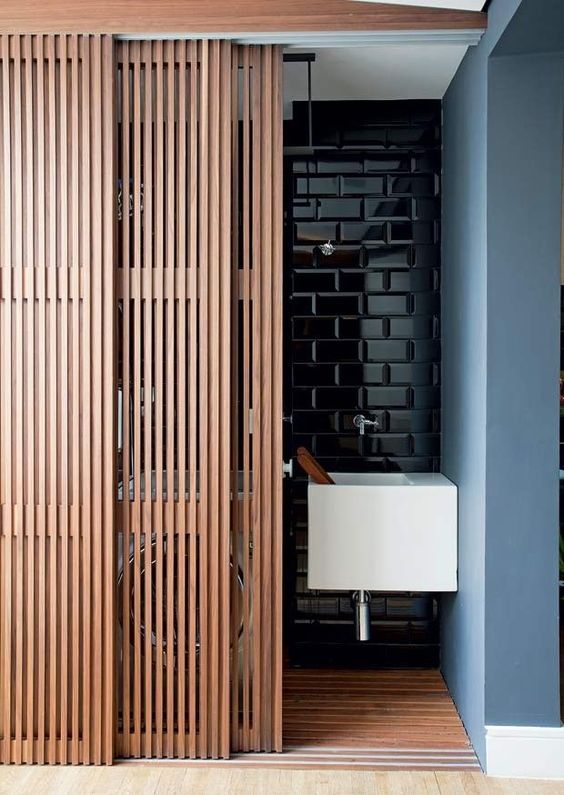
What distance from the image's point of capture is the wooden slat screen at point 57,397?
290 cm

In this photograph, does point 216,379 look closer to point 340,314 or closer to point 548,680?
point 340,314

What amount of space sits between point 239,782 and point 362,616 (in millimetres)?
1053

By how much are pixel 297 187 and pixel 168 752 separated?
2.44 m

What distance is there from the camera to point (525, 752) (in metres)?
2.80

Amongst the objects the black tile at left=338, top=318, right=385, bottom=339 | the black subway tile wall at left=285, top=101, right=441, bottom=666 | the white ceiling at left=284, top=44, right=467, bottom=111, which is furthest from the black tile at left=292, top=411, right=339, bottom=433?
the white ceiling at left=284, top=44, right=467, bottom=111

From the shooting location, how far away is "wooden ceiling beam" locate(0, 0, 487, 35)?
2.87 metres

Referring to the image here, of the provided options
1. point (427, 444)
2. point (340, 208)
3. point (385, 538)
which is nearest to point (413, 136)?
point (340, 208)

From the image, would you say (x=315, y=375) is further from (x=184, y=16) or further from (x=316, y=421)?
(x=184, y=16)

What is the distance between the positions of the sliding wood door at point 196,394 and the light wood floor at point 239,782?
133 millimetres

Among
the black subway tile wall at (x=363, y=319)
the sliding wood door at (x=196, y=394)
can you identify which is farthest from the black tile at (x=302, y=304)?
the sliding wood door at (x=196, y=394)

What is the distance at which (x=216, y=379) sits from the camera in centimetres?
294

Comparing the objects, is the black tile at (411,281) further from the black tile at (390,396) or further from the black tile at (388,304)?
the black tile at (390,396)

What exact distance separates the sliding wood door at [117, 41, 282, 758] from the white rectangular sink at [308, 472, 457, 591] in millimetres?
411

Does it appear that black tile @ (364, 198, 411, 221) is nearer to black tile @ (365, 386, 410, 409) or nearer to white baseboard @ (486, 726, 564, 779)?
black tile @ (365, 386, 410, 409)
